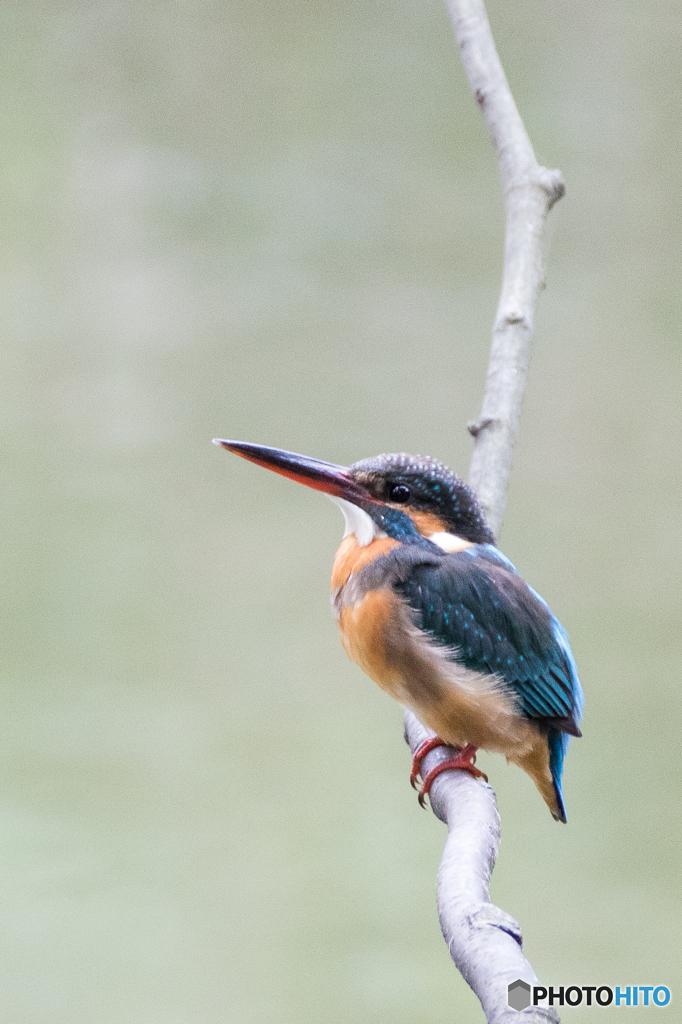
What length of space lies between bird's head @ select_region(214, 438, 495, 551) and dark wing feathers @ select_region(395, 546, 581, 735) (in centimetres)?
2

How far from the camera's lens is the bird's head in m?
0.87

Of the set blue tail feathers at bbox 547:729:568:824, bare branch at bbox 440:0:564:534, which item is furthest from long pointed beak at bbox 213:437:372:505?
blue tail feathers at bbox 547:729:568:824

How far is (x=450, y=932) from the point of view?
1.84 feet

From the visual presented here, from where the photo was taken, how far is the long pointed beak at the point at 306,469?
74 cm

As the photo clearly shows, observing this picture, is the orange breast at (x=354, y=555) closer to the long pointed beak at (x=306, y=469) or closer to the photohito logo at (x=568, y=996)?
the long pointed beak at (x=306, y=469)

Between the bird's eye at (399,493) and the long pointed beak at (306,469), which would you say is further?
the bird's eye at (399,493)

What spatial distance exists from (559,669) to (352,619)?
0.19 meters

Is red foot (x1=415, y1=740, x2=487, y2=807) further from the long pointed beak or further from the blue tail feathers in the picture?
the long pointed beak

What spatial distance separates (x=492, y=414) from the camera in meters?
1.03

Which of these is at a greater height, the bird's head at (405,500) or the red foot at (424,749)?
the bird's head at (405,500)

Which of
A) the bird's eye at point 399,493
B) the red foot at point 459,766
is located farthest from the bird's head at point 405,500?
the red foot at point 459,766

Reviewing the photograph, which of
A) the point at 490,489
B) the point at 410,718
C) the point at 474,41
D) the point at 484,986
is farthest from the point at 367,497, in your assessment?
the point at 474,41

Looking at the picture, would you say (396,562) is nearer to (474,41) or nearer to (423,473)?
(423,473)

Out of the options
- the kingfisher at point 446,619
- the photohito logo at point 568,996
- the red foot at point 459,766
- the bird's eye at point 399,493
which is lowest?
the photohito logo at point 568,996
